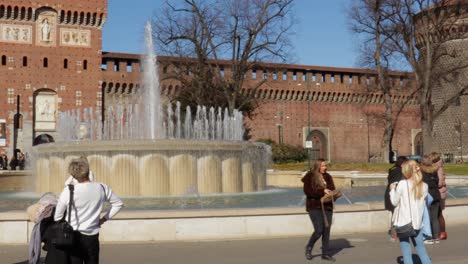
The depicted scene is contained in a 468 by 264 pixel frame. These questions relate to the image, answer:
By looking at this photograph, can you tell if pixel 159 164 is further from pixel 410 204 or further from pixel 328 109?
pixel 328 109

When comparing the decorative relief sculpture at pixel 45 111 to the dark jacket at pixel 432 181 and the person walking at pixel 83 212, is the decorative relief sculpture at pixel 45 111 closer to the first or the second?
the dark jacket at pixel 432 181

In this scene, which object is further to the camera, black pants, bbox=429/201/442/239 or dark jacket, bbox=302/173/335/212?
black pants, bbox=429/201/442/239

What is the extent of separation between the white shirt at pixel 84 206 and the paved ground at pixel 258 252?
7.13 ft

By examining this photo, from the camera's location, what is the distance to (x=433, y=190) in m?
8.73

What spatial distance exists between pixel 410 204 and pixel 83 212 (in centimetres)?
310

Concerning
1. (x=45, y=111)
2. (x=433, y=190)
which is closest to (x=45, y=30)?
(x=45, y=111)

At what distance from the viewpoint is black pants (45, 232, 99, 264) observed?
4.86 m

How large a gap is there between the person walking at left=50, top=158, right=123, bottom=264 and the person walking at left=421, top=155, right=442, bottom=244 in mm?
5142

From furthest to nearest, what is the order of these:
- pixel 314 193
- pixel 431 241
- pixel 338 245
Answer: pixel 431 241
pixel 338 245
pixel 314 193

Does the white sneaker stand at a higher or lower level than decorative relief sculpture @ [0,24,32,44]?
lower

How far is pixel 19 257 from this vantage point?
23.9ft

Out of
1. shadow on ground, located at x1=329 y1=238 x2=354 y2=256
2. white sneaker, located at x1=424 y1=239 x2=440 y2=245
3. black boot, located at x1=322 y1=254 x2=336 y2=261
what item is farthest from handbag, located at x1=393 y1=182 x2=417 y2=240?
white sneaker, located at x1=424 y1=239 x2=440 y2=245

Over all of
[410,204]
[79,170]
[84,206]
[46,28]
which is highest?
[46,28]

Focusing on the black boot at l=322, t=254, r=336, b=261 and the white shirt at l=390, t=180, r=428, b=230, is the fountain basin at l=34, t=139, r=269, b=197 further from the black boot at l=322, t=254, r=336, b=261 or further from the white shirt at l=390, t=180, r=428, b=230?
the white shirt at l=390, t=180, r=428, b=230
